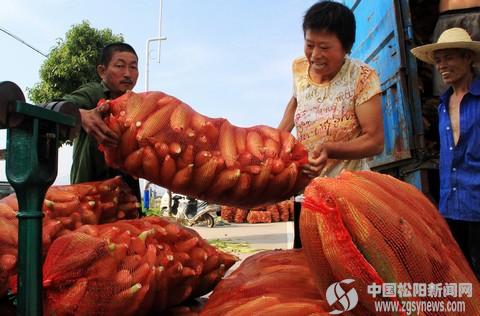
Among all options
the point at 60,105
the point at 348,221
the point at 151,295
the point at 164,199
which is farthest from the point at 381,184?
the point at 164,199

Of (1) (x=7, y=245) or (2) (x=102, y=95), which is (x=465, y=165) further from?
(1) (x=7, y=245)

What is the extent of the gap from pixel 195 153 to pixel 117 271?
0.42 m

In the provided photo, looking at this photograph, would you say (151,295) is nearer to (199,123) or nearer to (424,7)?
(199,123)

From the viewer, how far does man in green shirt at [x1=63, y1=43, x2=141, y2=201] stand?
1.86m

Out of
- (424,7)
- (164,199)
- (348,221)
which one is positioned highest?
(424,7)

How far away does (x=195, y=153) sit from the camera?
4.48ft

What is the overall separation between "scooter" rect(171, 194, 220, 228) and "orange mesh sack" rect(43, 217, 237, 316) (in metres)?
11.1

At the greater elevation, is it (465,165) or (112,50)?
(112,50)

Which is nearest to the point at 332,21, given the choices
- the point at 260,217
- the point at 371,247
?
the point at 371,247

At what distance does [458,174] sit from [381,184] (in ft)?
4.93

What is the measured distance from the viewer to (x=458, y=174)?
2.39 metres

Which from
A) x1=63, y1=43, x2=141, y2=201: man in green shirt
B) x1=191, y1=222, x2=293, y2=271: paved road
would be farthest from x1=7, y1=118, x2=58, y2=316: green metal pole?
x1=191, y1=222, x2=293, y2=271: paved road

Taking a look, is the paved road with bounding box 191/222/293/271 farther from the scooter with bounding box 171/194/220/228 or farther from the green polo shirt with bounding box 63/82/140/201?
the green polo shirt with bounding box 63/82/140/201

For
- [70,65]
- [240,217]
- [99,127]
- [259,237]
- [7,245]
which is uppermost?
[70,65]
